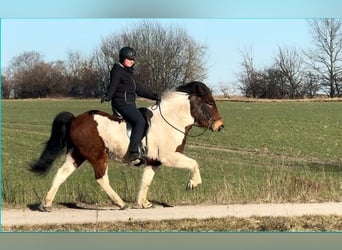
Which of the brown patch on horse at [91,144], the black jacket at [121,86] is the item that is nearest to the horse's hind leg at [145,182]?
the brown patch on horse at [91,144]

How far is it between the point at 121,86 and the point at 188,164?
155cm

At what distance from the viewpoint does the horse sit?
28.7 ft

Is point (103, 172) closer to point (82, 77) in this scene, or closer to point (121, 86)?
point (121, 86)

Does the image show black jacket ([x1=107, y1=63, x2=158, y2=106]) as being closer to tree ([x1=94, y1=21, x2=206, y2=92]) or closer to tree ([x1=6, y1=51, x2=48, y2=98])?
tree ([x1=94, y1=21, x2=206, y2=92])

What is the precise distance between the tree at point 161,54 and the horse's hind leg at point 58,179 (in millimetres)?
2805

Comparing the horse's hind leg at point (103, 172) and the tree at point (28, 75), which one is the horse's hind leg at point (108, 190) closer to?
the horse's hind leg at point (103, 172)

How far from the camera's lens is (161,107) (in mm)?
8977

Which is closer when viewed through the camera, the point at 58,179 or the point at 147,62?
the point at 58,179

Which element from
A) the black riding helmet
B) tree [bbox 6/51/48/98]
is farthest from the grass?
tree [bbox 6/51/48/98]

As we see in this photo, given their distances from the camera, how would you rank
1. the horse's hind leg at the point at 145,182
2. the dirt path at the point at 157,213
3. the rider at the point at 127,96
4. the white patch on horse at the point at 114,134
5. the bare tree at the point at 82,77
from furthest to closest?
the bare tree at the point at 82,77 → the horse's hind leg at the point at 145,182 → the white patch on horse at the point at 114,134 → the rider at the point at 127,96 → the dirt path at the point at 157,213

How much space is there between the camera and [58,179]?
880cm

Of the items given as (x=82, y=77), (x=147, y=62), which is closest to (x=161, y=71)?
(x=147, y=62)

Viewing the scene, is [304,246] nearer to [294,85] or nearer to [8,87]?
[294,85]

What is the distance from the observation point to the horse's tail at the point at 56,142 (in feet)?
29.6
